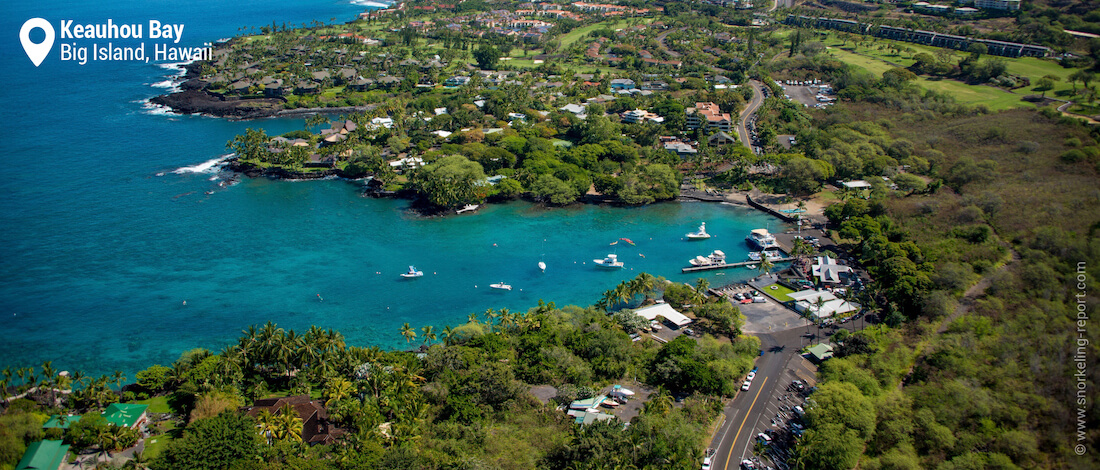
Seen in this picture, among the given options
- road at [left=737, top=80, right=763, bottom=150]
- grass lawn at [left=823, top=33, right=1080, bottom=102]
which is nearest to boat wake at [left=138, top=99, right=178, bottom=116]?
road at [left=737, top=80, right=763, bottom=150]

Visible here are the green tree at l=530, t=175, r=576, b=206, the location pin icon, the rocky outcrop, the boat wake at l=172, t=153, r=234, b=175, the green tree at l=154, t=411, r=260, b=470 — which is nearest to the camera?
the green tree at l=154, t=411, r=260, b=470

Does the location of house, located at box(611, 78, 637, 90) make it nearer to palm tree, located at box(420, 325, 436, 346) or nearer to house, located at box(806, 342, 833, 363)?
palm tree, located at box(420, 325, 436, 346)

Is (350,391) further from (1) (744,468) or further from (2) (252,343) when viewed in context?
(1) (744,468)

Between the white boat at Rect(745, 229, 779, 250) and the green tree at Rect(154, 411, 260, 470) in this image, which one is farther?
the white boat at Rect(745, 229, 779, 250)

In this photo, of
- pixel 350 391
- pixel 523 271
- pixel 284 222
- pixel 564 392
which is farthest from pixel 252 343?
pixel 284 222

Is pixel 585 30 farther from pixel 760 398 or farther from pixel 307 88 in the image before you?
pixel 760 398

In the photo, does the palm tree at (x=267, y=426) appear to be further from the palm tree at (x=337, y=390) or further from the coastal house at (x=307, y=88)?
the coastal house at (x=307, y=88)

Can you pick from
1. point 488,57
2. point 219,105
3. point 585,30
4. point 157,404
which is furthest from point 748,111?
point 157,404
